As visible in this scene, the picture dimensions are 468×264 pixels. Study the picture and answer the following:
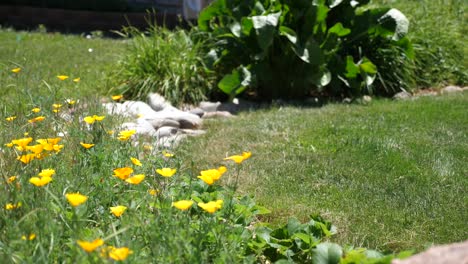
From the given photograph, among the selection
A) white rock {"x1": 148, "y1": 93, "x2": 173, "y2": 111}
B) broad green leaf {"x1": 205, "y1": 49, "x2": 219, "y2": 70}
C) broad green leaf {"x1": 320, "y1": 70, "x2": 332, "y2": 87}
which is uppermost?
broad green leaf {"x1": 320, "y1": 70, "x2": 332, "y2": 87}

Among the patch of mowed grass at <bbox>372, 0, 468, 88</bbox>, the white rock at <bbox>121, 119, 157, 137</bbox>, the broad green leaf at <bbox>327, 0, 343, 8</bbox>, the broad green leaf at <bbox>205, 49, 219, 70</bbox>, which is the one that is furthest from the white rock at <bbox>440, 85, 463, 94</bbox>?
the white rock at <bbox>121, 119, 157, 137</bbox>

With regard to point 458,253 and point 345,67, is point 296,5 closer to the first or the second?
point 345,67


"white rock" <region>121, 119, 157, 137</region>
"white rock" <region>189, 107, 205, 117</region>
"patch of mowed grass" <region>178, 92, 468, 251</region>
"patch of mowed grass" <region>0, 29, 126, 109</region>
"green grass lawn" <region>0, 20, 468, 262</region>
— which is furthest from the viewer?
"white rock" <region>189, 107, 205, 117</region>

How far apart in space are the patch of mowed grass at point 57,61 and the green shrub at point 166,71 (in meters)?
0.29

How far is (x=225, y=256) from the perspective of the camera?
8.05 feet

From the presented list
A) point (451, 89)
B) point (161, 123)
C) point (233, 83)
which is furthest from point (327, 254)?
point (451, 89)

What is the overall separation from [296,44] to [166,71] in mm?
1444

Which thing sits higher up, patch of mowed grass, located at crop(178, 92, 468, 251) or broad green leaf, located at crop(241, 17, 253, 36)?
broad green leaf, located at crop(241, 17, 253, 36)

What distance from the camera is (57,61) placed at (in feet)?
30.3

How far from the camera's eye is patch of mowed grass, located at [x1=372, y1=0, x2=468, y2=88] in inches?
326

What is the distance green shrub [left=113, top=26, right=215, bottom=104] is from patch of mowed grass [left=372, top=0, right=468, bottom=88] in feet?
8.42

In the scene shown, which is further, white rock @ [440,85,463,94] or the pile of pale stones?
white rock @ [440,85,463,94]

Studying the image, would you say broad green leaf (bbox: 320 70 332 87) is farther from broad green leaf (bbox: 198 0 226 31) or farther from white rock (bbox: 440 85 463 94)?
white rock (bbox: 440 85 463 94)

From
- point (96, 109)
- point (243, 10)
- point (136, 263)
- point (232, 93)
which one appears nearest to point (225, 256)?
point (136, 263)
